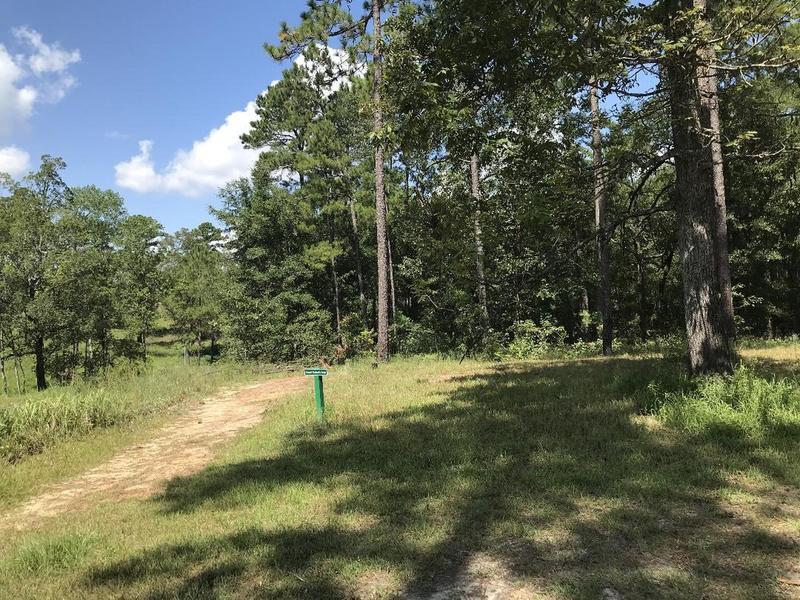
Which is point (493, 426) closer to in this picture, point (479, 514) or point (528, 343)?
point (479, 514)

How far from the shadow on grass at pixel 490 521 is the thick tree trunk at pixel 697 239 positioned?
5.27 feet

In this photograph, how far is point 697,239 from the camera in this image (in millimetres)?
7512

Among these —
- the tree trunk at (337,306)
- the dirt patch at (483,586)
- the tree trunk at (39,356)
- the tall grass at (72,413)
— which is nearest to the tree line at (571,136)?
the dirt patch at (483,586)

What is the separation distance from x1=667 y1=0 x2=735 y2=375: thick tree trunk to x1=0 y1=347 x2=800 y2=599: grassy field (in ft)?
1.70

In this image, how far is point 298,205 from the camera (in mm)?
31078

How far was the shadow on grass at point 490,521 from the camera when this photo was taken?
349 centimetres

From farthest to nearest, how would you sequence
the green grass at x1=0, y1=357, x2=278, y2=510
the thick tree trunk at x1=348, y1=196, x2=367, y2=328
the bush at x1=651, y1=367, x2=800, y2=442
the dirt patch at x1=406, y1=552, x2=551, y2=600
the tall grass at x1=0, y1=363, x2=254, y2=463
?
the thick tree trunk at x1=348, y1=196, x2=367, y2=328 < the tall grass at x1=0, y1=363, x2=254, y2=463 < the green grass at x1=0, y1=357, x2=278, y2=510 < the bush at x1=651, y1=367, x2=800, y2=442 < the dirt patch at x1=406, y1=552, x2=551, y2=600

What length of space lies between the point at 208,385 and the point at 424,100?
36.5 feet

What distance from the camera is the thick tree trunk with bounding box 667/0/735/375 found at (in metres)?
7.44

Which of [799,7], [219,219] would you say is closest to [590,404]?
[799,7]

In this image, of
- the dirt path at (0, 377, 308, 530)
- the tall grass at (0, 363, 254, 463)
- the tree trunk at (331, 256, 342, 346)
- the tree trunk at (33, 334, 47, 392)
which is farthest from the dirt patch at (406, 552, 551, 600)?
the tree trunk at (33, 334, 47, 392)

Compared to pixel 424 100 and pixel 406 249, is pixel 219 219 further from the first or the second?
pixel 424 100

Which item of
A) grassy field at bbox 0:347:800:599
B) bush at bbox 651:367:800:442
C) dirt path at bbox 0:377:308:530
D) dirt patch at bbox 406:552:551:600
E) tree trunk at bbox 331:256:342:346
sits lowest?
dirt path at bbox 0:377:308:530

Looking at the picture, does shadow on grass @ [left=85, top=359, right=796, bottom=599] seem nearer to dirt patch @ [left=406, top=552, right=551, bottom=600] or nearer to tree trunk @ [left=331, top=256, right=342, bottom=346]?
dirt patch @ [left=406, top=552, right=551, bottom=600]
